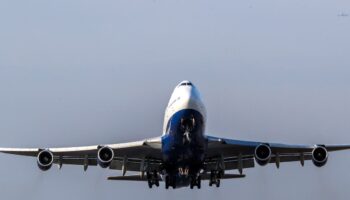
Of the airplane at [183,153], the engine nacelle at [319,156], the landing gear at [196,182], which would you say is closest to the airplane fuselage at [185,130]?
the airplane at [183,153]

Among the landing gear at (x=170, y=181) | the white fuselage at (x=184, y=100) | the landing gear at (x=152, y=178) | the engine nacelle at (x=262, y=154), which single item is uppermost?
the white fuselage at (x=184, y=100)

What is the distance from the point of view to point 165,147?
47688 millimetres

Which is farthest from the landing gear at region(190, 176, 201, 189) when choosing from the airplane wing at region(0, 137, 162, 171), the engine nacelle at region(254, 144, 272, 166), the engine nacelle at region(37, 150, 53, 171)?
the engine nacelle at region(37, 150, 53, 171)

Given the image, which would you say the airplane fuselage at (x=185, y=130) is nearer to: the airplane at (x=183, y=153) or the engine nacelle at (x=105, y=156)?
the airplane at (x=183, y=153)

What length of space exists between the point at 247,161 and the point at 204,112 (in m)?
8.58

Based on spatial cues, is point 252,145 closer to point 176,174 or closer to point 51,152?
point 176,174

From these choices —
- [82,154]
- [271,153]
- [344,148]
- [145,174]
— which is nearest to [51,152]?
[82,154]

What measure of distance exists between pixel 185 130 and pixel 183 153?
163cm

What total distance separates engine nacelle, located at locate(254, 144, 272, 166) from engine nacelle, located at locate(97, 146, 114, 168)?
8529 millimetres

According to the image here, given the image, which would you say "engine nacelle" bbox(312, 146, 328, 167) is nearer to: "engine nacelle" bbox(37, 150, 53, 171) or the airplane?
the airplane

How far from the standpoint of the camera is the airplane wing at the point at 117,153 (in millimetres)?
50744

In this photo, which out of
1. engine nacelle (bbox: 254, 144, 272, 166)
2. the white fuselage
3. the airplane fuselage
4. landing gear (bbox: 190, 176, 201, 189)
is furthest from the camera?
landing gear (bbox: 190, 176, 201, 189)

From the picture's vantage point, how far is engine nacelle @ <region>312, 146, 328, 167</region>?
165ft

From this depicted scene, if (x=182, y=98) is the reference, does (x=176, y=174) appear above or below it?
below
